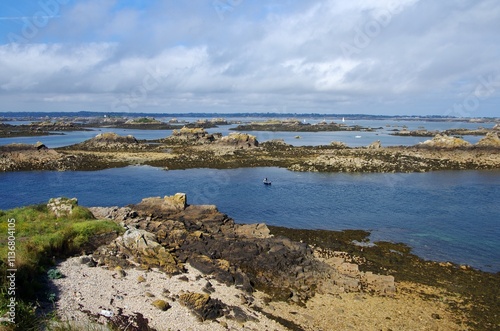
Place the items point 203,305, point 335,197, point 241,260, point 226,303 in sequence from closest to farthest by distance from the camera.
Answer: point 203,305
point 226,303
point 241,260
point 335,197

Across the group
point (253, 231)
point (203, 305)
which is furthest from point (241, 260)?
point (203, 305)

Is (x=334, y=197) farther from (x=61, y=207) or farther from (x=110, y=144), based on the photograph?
(x=110, y=144)

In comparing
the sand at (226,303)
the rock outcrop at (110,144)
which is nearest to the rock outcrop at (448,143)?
the rock outcrop at (110,144)

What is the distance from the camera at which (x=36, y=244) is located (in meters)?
16.5

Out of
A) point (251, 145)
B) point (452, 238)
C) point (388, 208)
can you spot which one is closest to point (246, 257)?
point (452, 238)

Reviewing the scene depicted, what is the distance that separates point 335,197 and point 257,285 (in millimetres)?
21430

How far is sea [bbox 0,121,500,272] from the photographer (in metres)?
25.6

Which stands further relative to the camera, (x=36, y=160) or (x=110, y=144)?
(x=110, y=144)

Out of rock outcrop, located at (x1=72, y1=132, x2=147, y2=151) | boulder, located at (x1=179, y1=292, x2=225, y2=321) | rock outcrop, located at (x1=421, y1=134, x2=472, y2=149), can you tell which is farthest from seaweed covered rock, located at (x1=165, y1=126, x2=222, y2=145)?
boulder, located at (x1=179, y1=292, x2=225, y2=321)

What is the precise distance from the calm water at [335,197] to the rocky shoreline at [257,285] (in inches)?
170

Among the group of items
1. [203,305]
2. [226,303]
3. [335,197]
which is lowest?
[335,197]

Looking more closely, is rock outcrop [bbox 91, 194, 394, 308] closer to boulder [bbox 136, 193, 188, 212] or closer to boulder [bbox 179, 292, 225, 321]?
boulder [bbox 179, 292, 225, 321]

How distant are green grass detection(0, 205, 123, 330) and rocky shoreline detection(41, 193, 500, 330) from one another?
28.9 inches

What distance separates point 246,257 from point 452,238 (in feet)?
48.2
